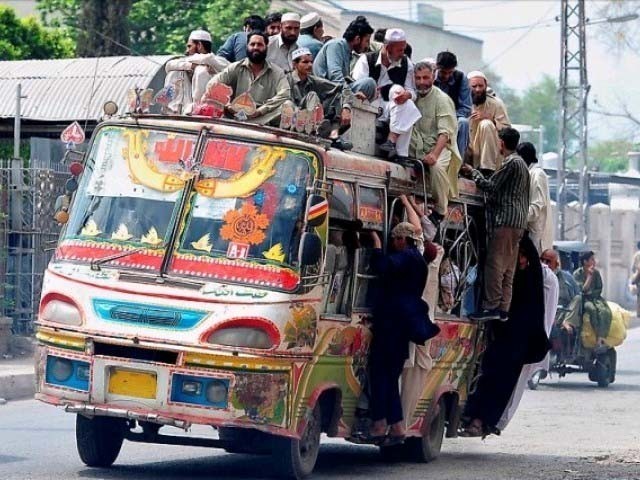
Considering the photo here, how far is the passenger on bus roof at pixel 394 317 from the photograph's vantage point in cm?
1109

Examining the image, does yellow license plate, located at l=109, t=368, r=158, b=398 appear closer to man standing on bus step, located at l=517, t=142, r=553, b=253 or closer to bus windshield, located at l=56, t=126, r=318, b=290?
bus windshield, located at l=56, t=126, r=318, b=290

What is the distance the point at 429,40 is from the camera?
67688 mm

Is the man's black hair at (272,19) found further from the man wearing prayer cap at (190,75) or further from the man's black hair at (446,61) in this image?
the man wearing prayer cap at (190,75)

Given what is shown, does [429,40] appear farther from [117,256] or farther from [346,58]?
[117,256]

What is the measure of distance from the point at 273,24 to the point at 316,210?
394cm

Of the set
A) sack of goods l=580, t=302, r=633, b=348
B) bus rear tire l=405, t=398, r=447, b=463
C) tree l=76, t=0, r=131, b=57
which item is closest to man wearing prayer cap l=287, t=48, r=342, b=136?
bus rear tire l=405, t=398, r=447, b=463

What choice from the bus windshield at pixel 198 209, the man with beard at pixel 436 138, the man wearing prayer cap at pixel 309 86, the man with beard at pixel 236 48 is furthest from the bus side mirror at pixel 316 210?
the man with beard at pixel 236 48

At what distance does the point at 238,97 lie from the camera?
10719mm

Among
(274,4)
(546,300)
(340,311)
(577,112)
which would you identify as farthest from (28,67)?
(274,4)

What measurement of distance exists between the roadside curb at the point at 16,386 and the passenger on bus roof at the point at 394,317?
6763mm

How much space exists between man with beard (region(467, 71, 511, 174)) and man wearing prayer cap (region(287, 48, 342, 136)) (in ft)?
7.32

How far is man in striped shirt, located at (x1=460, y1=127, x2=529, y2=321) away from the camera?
12.9 m

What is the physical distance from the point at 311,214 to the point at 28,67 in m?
19.6

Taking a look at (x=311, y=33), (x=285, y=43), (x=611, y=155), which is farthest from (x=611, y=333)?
(x=611, y=155)
